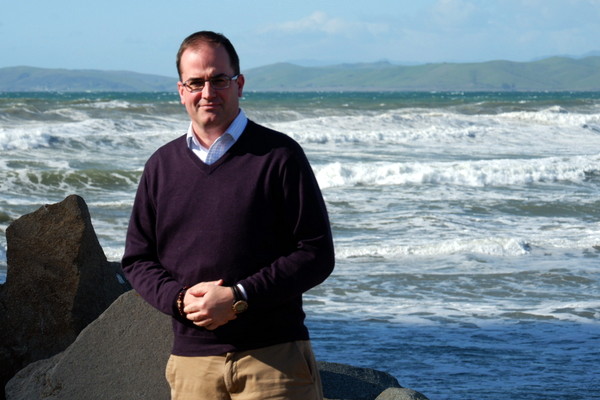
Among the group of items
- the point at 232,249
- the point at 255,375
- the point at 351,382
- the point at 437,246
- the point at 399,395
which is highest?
the point at 232,249

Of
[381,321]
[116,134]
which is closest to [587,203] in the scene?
[381,321]

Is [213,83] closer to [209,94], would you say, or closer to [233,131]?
[209,94]

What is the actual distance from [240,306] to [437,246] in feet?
26.6

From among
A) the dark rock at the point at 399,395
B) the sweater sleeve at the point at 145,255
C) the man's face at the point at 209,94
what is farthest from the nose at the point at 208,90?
the dark rock at the point at 399,395

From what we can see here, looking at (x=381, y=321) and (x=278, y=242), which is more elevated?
(x=278, y=242)

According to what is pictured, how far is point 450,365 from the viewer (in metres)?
5.89

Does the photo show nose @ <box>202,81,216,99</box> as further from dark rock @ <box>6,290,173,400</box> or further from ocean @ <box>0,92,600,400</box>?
ocean @ <box>0,92,600,400</box>

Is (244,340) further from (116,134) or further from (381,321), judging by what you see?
(116,134)

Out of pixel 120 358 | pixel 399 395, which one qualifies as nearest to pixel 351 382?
pixel 399 395

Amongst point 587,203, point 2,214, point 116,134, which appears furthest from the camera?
point 116,134

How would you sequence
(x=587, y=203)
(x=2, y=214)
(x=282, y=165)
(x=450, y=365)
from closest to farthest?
(x=282, y=165), (x=450, y=365), (x=2, y=214), (x=587, y=203)

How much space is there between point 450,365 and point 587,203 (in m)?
9.91

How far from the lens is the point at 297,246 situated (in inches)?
96.7

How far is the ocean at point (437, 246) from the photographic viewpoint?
237 inches
